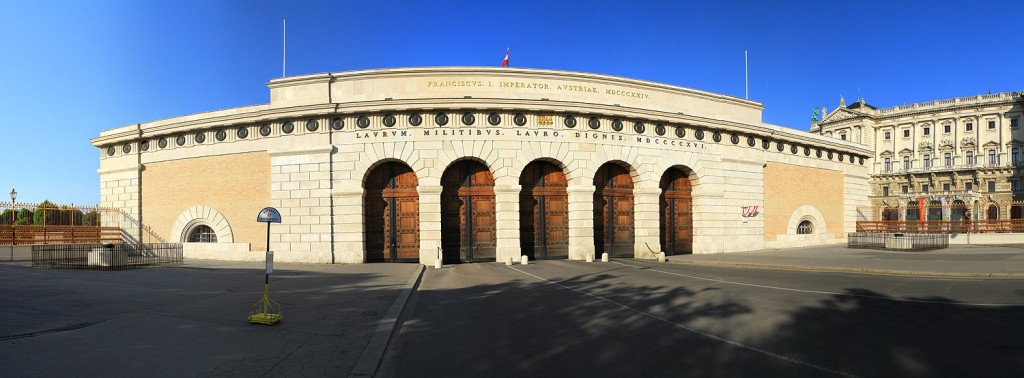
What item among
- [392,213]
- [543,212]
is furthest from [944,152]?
[392,213]

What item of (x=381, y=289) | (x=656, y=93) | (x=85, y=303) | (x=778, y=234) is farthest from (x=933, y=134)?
(x=85, y=303)

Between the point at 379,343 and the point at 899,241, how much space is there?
29177 millimetres

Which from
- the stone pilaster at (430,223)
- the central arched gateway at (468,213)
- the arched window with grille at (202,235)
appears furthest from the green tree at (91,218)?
the central arched gateway at (468,213)

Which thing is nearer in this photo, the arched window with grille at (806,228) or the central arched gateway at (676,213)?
the central arched gateway at (676,213)

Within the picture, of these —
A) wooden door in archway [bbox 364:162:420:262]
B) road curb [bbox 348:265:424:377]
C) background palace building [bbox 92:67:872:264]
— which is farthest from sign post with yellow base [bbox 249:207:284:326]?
wooden door in archway [bbox 364:162:420:262]

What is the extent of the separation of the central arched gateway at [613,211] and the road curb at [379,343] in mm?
13722

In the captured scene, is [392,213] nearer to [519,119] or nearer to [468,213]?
[468,213]

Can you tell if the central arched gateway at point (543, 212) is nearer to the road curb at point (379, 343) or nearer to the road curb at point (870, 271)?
the road curb at point (870, 271)

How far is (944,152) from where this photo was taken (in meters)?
68.2

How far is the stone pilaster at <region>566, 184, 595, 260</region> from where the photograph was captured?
71.4ft

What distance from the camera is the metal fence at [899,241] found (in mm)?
Result: 24500

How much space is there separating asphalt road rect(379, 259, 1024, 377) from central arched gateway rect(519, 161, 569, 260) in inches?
332

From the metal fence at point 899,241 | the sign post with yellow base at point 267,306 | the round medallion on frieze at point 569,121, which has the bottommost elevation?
the metal fence at point 899,241

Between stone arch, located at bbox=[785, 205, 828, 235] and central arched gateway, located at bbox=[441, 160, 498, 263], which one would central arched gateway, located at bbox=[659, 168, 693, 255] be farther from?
central arched gateway, located at bbox=[441, 160, 498, 263]
